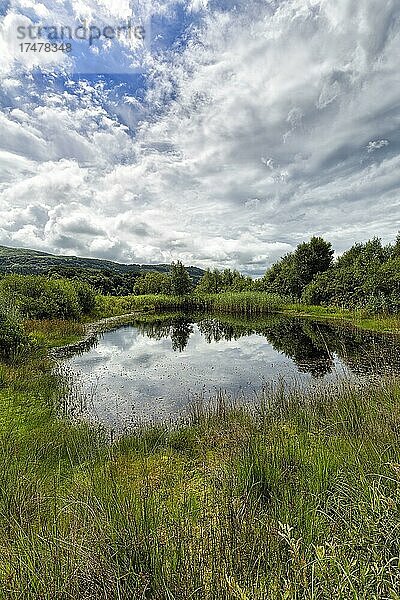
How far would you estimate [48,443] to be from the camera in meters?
5.28

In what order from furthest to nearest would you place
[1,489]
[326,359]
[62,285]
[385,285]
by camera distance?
[385,285] → [62,285] → [326,359] → [1,489]

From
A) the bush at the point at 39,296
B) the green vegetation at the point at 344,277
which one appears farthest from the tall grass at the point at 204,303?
the bush at the point at 39,296

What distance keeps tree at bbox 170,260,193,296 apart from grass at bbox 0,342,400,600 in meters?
40.7

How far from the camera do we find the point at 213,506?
3.12 m

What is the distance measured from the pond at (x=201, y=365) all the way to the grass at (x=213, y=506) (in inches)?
59.3

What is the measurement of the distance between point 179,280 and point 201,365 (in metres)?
35.4

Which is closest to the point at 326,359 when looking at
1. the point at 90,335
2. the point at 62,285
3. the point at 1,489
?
the point at 1,489

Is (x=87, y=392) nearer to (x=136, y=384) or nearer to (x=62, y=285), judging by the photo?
(x=136, y=384)

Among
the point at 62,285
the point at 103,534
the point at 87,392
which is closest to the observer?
the point at 103,534

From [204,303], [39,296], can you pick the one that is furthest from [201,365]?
[204,303]

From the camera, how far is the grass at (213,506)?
2.02 metres

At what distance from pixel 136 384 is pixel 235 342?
905 cm

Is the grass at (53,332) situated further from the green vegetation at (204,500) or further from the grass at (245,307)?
the grass at (245,307)

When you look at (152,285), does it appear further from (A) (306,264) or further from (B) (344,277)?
(B) (344,277)
